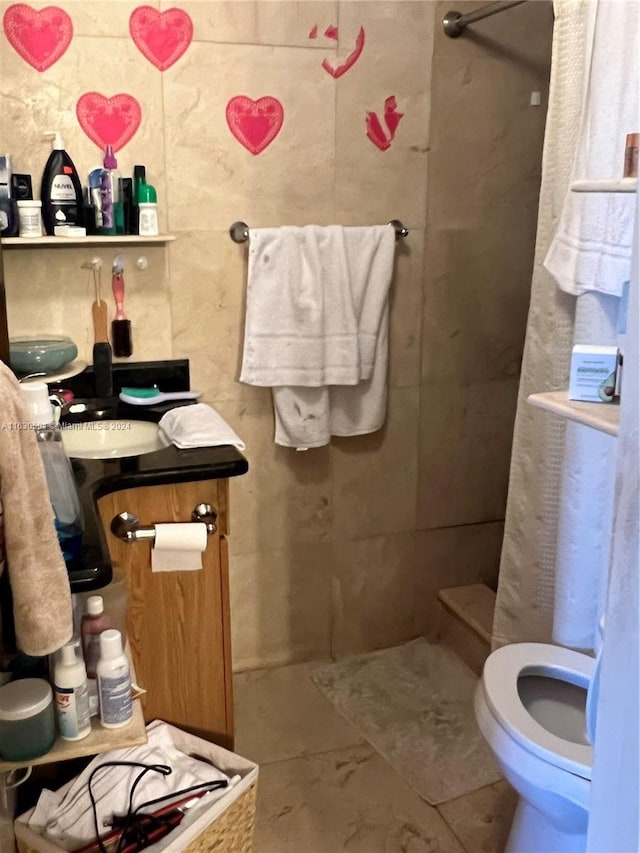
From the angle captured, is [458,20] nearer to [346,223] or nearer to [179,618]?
[346,223]

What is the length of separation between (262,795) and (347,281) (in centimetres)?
137

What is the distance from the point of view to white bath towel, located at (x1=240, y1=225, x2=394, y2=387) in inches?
86.2

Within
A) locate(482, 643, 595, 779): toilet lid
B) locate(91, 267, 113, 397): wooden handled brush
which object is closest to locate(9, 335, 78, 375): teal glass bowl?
locate(91, 267, 113, 397): wooden handled brush

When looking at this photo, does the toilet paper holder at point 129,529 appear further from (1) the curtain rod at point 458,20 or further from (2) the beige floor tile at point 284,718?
(1) the curtain rod at point 458,20

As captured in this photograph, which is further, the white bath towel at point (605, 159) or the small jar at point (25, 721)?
the white bath towel at point (605, 159)

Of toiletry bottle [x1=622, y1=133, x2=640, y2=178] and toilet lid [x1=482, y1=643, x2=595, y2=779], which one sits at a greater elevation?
toiletry bottle [x1=622, y1=133, x2=640, y2=178]

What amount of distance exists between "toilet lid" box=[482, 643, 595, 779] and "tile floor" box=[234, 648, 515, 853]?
16.2 inches

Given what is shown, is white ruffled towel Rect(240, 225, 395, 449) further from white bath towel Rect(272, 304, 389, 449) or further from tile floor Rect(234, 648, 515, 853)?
tile floor Rect(234, 648, 515, 853)

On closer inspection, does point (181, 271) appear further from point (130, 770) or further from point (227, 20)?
point (130, 770)

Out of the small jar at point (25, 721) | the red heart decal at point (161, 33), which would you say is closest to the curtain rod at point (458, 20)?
the red heart decal at point (161, 33)

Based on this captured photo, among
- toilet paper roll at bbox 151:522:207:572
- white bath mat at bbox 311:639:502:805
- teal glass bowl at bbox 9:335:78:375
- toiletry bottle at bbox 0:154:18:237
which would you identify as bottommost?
white bath mat at bbox 311:639:502:805

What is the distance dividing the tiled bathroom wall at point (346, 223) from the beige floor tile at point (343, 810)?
1.72ft

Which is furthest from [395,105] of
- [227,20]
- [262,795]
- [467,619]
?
[262,795]

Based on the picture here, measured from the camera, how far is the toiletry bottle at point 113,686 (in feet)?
4.09
